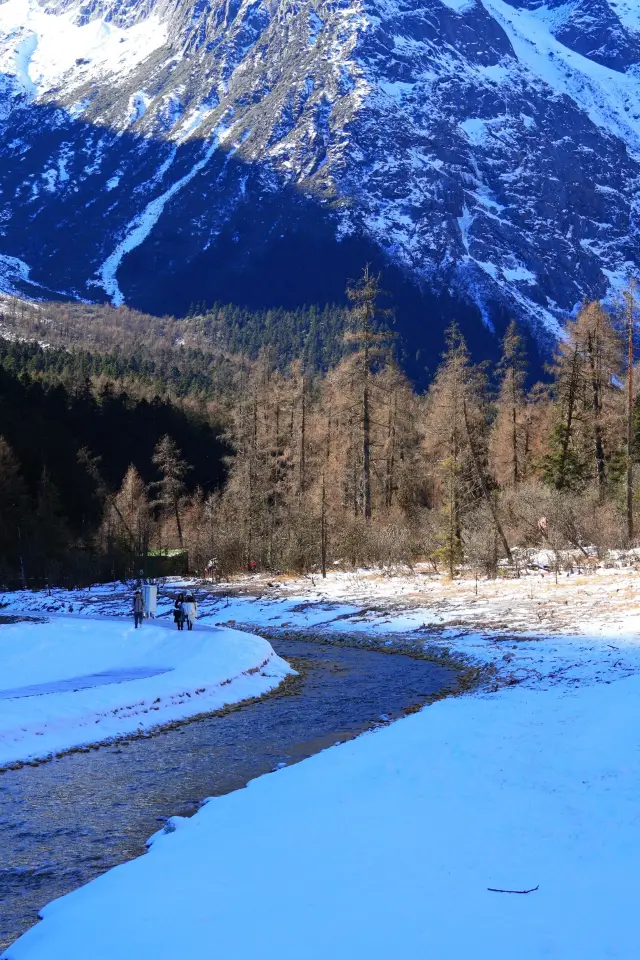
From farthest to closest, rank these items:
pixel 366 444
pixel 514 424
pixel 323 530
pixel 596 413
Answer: pixel 514 424, pixel 366 444, pixel 596 413, pixel 323 530

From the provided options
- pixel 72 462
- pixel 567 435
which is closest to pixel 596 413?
pixel 567 435

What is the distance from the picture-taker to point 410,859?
688 centimetres

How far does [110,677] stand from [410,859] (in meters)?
13.5

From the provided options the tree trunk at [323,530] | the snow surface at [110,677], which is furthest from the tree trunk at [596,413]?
the snow surface at [110,677]

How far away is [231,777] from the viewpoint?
11.4 m

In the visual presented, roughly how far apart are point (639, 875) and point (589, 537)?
2841 cm

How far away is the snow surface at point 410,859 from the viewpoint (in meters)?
5.58

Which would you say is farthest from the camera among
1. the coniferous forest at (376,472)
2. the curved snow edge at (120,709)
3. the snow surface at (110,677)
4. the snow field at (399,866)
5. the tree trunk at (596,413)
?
the tree trunk at (596,413)

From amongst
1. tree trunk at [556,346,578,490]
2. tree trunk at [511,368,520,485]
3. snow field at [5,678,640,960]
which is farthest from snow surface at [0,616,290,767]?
tree trunk at [511,368,520,485]

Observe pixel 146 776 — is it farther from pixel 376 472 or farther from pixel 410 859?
pixel 376 472

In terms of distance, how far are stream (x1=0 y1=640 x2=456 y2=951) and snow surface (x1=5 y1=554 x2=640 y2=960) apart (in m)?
0.81

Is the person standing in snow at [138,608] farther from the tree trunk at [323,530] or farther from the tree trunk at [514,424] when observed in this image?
the tree trunk at [514,424]

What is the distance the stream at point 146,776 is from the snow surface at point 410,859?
811 millimetres

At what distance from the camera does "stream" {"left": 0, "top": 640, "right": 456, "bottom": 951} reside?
27.1ft
